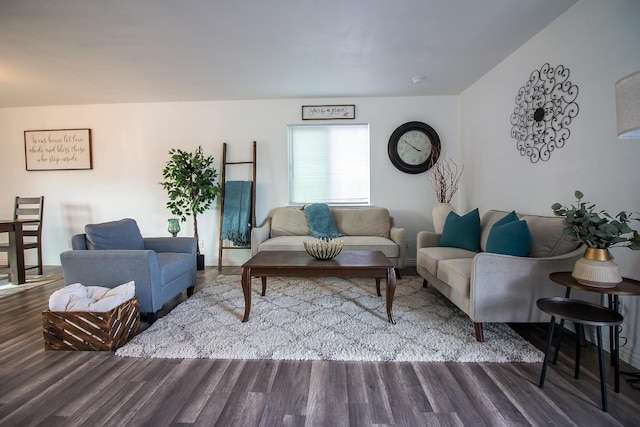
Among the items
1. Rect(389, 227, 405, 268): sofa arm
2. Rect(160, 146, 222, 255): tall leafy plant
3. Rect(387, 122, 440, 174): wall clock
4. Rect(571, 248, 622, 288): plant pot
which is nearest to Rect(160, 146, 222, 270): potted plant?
Rect(160, 146, 222, 255): tall leafy plant

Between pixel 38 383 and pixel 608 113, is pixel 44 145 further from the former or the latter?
pixel 608 113

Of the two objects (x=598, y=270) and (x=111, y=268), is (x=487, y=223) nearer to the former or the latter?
(x=598, y=270)

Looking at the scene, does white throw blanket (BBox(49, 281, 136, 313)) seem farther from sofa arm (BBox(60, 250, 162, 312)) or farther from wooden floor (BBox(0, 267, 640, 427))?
wooden floor (BBox(0, 267, 640, 427))

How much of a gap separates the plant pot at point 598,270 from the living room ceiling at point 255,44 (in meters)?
1.75

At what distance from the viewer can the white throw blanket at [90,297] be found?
1998 millimetres

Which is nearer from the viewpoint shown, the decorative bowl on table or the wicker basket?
the wicker basket

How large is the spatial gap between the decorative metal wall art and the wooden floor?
158 centimetres

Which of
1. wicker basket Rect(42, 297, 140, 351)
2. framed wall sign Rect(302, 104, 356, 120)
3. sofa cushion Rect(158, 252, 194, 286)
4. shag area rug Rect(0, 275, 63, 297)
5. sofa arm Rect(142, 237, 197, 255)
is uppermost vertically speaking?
framed wall sign Rect(302, 104, 356, 120)

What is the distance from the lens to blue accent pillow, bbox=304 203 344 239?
12.6 ft

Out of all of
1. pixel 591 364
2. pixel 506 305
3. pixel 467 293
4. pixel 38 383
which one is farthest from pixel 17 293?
pixel 591 364

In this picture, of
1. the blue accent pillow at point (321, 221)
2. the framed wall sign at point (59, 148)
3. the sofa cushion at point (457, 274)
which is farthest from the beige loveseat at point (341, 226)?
the framed wall sign at point (59, 148)

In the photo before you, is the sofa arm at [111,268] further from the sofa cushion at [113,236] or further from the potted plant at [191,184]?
the potted plant at [191,184]

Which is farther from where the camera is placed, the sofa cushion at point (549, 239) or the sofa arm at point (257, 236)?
the sofa arm at point (257, 236)

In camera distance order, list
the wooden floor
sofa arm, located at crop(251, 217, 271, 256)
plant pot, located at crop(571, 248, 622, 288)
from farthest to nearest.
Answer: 1. sofa arm, located at crop(251, 217, 271, 256)
2. plant pot, located at crop(571, 248, 622, 288)
3. the wooden floor
